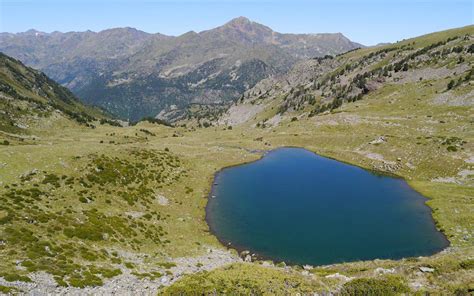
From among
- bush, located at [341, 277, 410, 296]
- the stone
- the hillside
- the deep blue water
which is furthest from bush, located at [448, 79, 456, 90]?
bush, located at [341, 277, 410, 296]

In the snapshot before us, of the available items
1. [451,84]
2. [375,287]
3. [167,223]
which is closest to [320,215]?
[167,223]

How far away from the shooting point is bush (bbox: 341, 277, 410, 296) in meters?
26.3

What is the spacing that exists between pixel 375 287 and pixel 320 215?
38.0 m

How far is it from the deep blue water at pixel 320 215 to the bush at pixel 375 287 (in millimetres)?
18650

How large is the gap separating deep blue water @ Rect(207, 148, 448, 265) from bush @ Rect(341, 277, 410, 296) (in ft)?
61.2

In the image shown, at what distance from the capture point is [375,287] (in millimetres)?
26688

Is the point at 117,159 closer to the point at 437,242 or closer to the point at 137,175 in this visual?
the point at 137,175

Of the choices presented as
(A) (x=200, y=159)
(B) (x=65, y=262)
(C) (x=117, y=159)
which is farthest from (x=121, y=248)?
(A) (x=200, y=159)

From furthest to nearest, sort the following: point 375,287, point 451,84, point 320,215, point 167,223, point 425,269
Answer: point 451,84 < point 320,215 < point 167,223 < point 425,269 < point 375,287

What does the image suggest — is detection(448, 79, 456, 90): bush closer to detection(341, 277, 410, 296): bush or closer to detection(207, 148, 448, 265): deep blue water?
detection(207, 148, 448, 265): deep blue water

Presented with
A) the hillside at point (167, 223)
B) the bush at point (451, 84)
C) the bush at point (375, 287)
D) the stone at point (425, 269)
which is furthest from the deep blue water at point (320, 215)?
the bush at point (451, 84)

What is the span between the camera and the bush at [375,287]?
86.2 ft

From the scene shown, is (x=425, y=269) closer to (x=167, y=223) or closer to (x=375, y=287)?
(x=375, y=287)

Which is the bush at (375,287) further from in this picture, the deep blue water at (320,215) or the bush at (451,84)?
the bush at (451,84)
